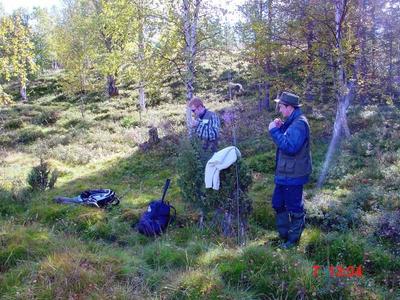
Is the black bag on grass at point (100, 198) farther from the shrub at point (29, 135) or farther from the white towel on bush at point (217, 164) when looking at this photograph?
the shrub at point (29, 135)

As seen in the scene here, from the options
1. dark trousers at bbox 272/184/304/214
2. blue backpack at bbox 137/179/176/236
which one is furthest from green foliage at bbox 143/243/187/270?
dark trousers at bbox 272/184/304/214

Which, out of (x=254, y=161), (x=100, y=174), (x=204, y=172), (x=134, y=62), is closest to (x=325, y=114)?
(x=254, y=161)

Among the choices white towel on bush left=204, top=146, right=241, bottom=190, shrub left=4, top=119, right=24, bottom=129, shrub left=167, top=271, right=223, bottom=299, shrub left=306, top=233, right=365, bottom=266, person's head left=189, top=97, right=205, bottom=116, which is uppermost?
person's head left=189, top=97, right=205, bottom=116

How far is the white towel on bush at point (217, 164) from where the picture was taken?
5766 mm

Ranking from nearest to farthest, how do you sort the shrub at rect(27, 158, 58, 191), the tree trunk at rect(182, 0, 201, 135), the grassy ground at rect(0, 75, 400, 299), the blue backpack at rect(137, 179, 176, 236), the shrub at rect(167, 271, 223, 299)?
the shrub at rect(167, 271, 223, 299)
the grassy ground at rect(0, 75, 400, 299)
the blue backpack at rect(137, 179, 176, 236)
the shrub at rect(27, 158, 58, 191)
the tree trunk at rect(182, 0, 201, 135)

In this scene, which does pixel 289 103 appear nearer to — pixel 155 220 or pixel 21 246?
pixel 155 220

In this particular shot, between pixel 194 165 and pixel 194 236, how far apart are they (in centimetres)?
109

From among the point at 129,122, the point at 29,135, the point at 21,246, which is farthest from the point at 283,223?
the point at 29,135

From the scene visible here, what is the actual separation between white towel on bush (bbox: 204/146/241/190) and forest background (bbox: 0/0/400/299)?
0.38 metres

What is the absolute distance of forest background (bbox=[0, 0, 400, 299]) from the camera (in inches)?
172

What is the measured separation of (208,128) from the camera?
7.16m

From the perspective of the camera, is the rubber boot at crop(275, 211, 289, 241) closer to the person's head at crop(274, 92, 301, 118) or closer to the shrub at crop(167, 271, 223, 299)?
the person's head at crop(274, 92, 301, 118)

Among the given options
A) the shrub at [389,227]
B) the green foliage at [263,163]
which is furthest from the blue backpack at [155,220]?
the green foliage at [263,163]

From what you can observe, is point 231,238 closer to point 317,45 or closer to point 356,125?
point 317,45
